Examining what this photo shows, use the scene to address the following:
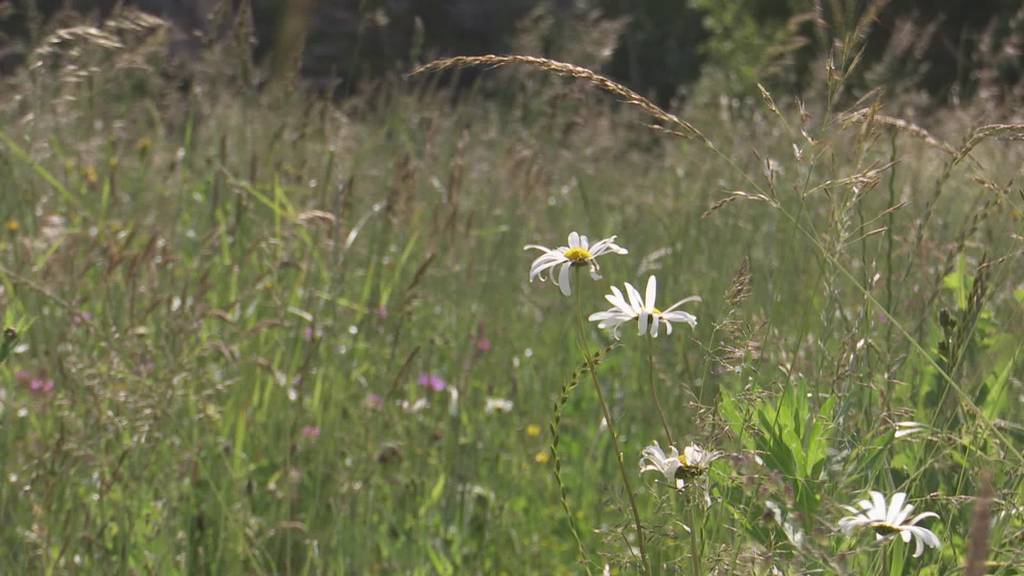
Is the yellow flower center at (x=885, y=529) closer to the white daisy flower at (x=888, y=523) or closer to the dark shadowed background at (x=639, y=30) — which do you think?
the white daisy flower at (x=888, y=523)

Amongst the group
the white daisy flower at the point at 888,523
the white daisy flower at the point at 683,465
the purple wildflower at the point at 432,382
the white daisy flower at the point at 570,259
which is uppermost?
the white daisy flower at the point at 570,259

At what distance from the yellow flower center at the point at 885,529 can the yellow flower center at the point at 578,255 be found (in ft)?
1.19

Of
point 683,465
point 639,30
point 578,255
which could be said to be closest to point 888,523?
point 683,465

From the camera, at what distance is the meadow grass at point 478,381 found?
47.4 inches

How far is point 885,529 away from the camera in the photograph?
1016 mm

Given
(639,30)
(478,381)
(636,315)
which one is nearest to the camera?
(636,315)

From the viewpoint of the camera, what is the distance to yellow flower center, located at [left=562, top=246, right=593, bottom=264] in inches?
45.9

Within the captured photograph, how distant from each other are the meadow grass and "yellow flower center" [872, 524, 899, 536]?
0.01 meters

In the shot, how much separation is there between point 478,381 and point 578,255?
4.66ft

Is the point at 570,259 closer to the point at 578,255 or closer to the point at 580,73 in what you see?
the point at 578,255

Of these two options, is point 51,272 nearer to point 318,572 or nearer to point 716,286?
point 318,572

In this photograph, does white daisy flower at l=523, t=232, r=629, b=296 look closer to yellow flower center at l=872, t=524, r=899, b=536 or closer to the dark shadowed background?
yellow flower center at l=872, t=524, r=899, b=536

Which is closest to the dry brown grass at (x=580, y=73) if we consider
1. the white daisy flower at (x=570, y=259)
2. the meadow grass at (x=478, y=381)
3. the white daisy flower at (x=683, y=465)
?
the meadow grass at (x=478, y=381)

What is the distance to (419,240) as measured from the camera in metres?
3.40
